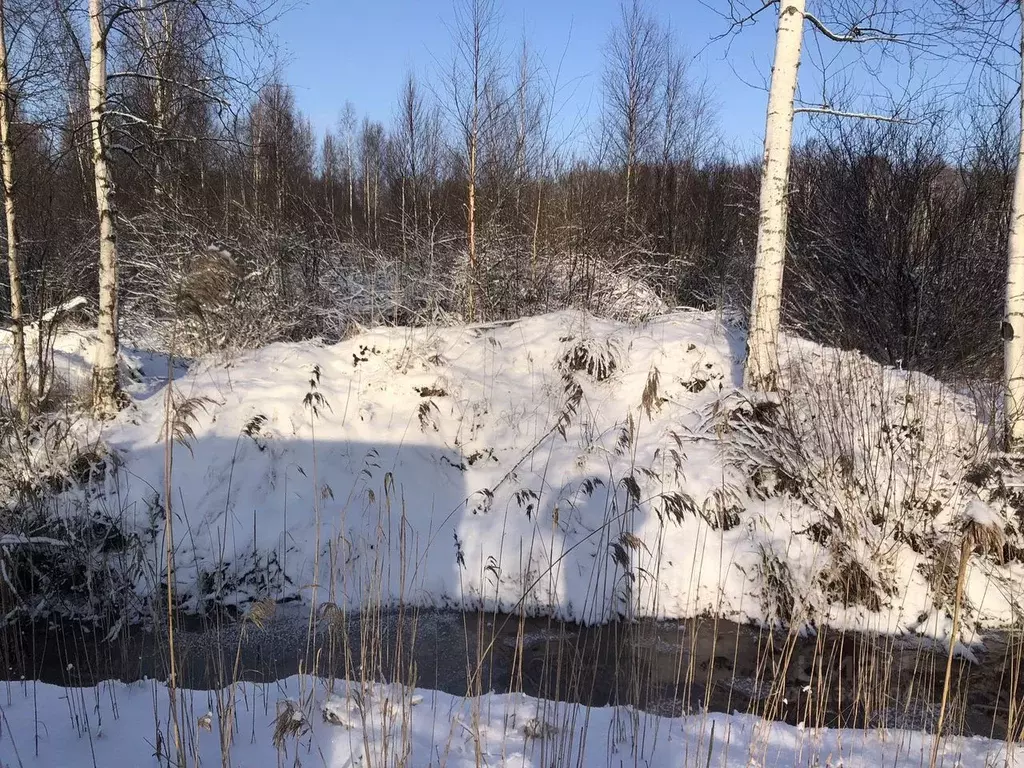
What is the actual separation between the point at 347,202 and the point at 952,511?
22.7 m

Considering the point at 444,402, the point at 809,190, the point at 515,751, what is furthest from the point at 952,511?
the point at 809,190

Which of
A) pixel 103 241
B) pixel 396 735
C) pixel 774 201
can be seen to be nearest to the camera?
pixel 396 735

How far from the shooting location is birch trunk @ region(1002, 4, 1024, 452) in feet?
15.4

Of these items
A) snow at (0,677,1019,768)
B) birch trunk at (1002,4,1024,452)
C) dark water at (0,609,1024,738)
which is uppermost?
birch trunk at (1002,4,1024,452)

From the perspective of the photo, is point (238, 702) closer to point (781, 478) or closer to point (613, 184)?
point (781, 478)

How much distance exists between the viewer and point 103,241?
521 centimetres

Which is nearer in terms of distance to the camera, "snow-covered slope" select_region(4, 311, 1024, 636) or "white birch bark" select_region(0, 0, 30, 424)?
"snow-covered slope" select_region(4, 311, 1024, 636)

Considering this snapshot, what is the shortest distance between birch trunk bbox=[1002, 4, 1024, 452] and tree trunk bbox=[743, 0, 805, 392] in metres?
1.55

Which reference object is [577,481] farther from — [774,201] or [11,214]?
[11,214]

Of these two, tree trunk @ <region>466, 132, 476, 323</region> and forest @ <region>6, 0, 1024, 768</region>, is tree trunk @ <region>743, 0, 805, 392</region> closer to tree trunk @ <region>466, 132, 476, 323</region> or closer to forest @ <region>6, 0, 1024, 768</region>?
forest @ <region>6, 0, 1024, 768</region>

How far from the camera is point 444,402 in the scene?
6.23 m

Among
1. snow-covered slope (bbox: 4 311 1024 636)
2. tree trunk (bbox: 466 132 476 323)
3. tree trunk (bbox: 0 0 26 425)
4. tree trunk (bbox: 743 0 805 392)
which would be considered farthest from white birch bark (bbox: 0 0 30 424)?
tree trunk (bbox: 743 0 805 392)

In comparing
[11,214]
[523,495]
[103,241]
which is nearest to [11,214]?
[11,214]

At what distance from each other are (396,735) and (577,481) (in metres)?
3.06
